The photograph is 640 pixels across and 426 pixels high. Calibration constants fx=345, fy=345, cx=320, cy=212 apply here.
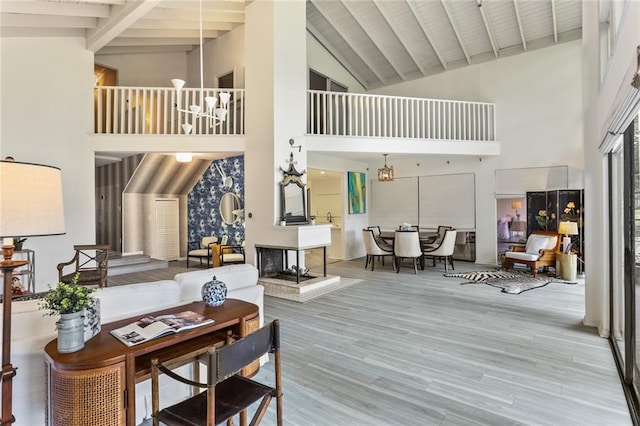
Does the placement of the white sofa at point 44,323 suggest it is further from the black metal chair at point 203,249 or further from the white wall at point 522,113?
the white wall at point 522,113

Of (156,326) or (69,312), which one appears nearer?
(69,312)

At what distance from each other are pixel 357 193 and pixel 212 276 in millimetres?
7075

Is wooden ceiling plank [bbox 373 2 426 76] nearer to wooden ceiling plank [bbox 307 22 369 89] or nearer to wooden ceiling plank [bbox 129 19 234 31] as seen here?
wooden ceiling plank [bbox 307 22 369 89]

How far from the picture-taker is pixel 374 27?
812 cm

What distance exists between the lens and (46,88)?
5812 mm

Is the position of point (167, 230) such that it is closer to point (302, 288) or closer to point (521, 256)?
point (302, 288)

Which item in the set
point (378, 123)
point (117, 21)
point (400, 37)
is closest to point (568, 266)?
point (378, 123)

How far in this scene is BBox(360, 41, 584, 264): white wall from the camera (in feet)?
24.1

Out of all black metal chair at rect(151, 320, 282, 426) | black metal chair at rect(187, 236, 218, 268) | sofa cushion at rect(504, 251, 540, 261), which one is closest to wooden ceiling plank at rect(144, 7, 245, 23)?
black metal chair at rect(187, 236, 218, 268)

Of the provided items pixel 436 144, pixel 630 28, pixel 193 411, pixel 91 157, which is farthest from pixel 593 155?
pixel 91 157

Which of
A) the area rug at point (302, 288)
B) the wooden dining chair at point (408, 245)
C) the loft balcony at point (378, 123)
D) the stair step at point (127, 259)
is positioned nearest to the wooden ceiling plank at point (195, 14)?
the loft balcony at point (378, 123)

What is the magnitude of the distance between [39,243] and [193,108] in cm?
364

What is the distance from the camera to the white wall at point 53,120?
5.52 metres

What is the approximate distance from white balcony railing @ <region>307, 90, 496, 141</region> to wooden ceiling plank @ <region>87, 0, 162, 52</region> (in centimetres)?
328
